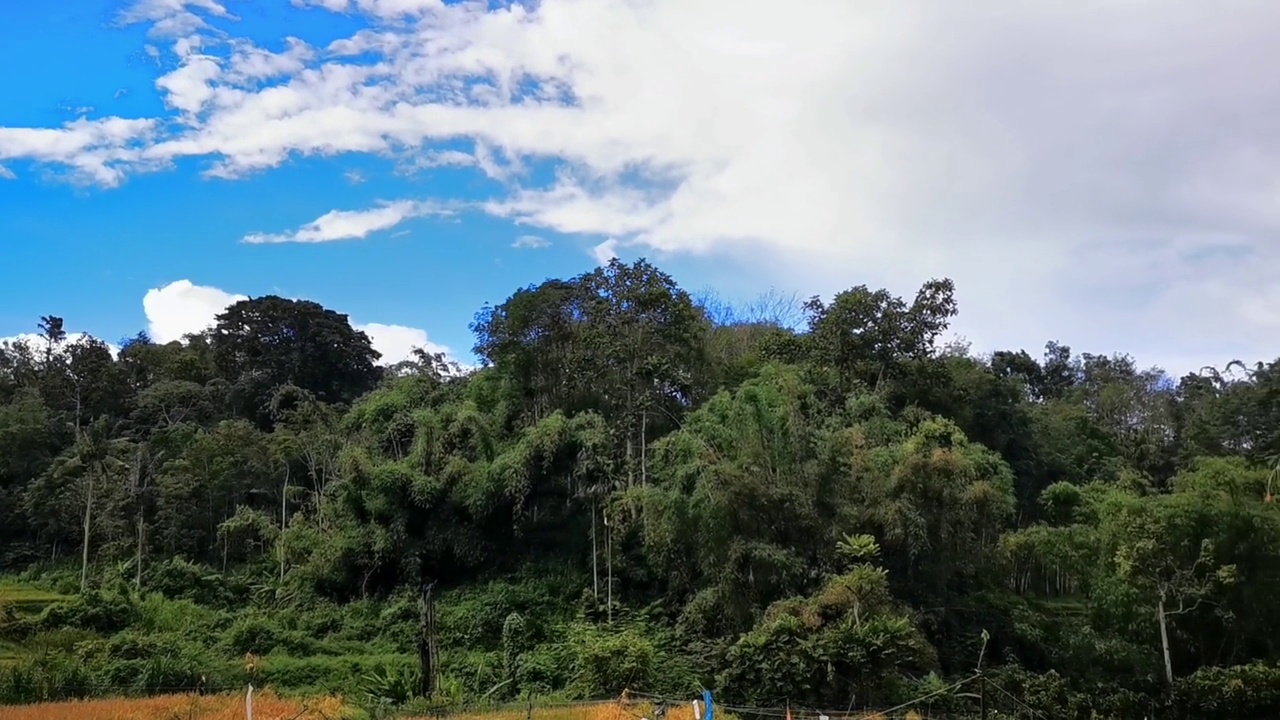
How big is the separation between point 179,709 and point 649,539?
9.92 m

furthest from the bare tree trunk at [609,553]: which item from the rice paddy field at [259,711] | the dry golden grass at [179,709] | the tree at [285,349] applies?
the tree at [285,349]

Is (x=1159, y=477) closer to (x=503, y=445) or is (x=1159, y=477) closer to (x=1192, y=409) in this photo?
(x=1192, y=409)

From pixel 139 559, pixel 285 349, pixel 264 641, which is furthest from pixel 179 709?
pixel 285 349

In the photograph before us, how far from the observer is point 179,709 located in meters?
11.3

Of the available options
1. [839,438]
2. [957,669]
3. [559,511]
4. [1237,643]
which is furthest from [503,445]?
[1237,643]

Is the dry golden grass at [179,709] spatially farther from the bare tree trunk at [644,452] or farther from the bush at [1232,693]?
the bush at [1232,693]

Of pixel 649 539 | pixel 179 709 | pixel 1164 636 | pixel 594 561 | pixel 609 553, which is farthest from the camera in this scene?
pixel 609 553

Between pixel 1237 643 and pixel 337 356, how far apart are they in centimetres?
2997

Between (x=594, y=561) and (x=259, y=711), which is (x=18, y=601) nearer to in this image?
(x=594, y=561)

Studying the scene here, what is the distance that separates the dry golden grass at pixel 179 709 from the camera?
10.9 metres

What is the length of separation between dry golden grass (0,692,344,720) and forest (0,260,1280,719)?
2288 mm

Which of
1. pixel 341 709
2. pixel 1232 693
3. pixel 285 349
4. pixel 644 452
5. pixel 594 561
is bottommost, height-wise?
pixel 1232 693

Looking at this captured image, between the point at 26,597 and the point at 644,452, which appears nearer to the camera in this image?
the point at 644,452

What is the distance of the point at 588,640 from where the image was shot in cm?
1719
